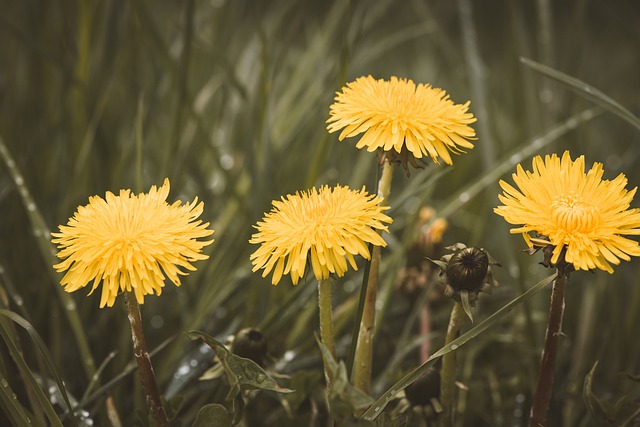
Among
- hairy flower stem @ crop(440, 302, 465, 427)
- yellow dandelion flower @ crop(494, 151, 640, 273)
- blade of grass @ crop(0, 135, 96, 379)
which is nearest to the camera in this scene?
yellow dandelion flower @ crop(494, 151, 640, 273)

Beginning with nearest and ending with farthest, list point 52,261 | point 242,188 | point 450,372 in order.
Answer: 1. point 450,372
2. point 52,261
3. point 242,188

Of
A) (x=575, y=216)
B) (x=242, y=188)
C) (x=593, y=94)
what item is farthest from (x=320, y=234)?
(x=242, y=188)

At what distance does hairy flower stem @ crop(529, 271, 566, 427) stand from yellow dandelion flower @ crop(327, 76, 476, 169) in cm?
16

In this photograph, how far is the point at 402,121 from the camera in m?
0.65

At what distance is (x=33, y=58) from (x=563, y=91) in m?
1.15

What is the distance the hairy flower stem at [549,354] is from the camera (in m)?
0.64

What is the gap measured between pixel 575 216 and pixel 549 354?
0.16 meters

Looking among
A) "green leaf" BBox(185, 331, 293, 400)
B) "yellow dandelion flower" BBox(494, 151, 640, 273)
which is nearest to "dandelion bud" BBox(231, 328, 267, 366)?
"green leaf" BBox(185, 331, 293, 400)

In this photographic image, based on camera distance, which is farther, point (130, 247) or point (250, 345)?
point (250, 345)

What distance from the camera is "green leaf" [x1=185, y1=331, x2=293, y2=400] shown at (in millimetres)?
638

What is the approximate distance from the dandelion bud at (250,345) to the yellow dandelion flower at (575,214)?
11.5 inches

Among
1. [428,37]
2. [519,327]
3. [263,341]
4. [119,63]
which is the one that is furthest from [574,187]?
[428,37]

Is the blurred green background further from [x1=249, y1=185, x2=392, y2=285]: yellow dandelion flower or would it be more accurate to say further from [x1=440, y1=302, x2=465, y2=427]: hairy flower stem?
[x1=249, y1=185, x2=392, y2=285]: yellow dandelion flower

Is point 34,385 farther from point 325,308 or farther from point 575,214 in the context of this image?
point 575,214
